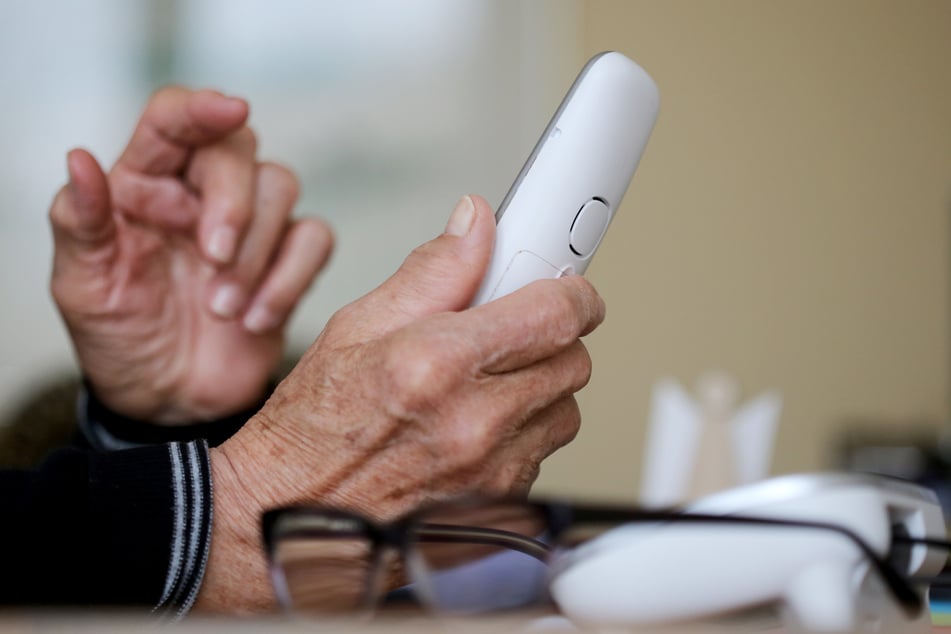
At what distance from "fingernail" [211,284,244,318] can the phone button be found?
14.4 inches

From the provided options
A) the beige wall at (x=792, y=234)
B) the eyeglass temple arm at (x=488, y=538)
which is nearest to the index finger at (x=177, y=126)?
the eyeglass temple arm at (x=488, y=538)

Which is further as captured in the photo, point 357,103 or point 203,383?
point 357,103

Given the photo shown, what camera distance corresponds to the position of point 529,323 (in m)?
0.37

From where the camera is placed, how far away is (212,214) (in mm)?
651

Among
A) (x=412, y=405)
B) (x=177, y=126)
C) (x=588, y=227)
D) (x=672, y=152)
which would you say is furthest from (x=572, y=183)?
(x=672, y=152)

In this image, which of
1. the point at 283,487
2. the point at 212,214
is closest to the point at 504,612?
the point at 283,487

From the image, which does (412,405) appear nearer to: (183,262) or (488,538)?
(488,538)

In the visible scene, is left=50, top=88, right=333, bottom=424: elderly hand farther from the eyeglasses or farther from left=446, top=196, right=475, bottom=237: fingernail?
the eyeglasses

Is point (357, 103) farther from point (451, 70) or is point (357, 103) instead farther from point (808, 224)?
point (808, 224)

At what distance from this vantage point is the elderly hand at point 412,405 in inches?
14.1

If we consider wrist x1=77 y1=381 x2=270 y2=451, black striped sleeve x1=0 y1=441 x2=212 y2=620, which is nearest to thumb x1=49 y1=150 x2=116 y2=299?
wrist x1=77 y1=381 x2=270 y2=451

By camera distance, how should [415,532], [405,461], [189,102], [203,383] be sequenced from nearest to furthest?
[415,532] → [405,461] → [189,102] → [203,383]

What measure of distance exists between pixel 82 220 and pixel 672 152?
73.7 inches

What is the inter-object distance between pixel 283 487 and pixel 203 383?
1.26 feet
